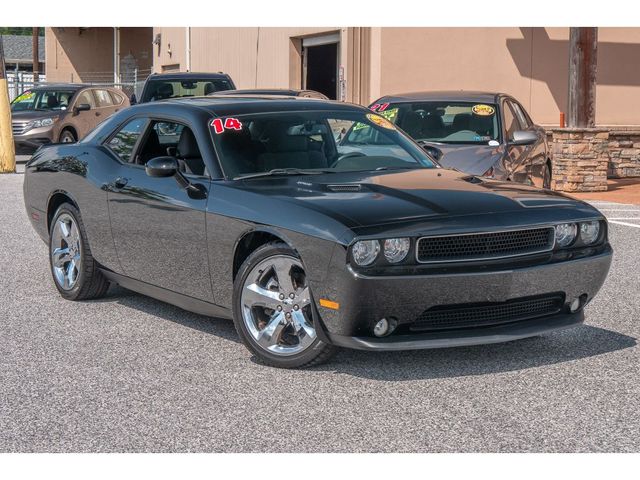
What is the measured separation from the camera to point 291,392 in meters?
5.51

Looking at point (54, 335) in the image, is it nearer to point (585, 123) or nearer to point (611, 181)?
point (585, 123)

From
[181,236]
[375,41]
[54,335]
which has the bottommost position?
[54,335]

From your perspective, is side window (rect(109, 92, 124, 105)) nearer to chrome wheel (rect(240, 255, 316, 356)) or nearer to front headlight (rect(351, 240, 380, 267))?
chrome wheel (rect(240, 255, 316, 356))

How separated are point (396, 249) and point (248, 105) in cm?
200

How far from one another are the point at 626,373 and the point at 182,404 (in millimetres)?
2282

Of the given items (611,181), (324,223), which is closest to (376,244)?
(324,223)

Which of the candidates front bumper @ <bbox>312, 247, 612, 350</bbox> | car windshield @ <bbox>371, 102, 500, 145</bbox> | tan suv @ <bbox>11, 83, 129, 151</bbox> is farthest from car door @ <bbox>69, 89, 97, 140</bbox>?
front bumper @ <bbox>312, 247, 612, 350</bbox>

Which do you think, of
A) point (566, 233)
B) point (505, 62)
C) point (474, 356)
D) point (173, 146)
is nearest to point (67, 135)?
point (505, 62)

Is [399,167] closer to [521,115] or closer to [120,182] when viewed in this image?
[120,182]

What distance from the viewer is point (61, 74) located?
179 ft

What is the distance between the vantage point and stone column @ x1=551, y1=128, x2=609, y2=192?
1792cm

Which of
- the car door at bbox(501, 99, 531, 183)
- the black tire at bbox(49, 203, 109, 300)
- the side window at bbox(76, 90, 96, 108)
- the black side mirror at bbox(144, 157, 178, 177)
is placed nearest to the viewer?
the black side mirror at bbox(144, 157, 178, 177)

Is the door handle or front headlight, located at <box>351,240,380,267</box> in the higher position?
the door handle

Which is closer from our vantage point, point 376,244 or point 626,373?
point 376,244
